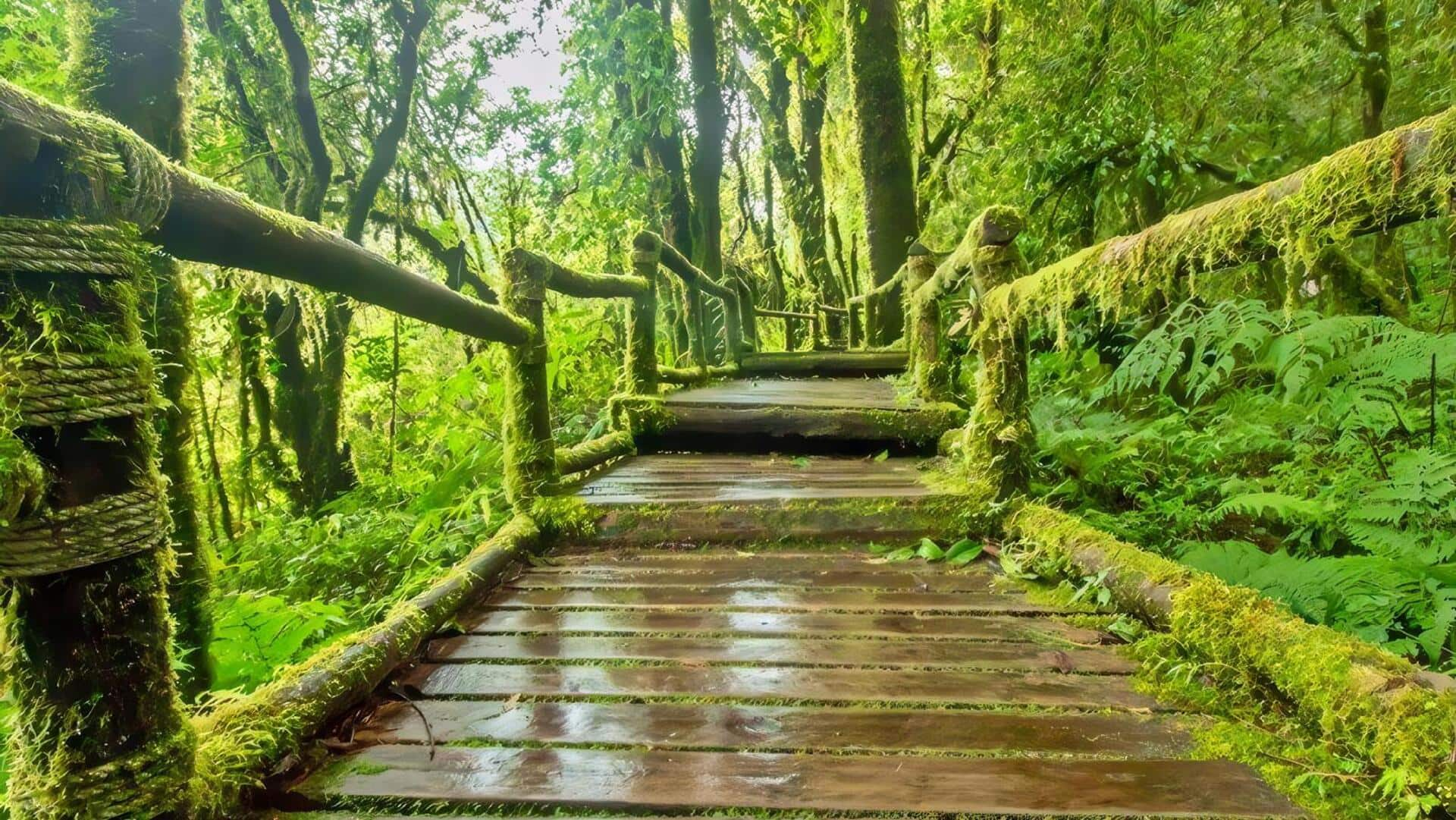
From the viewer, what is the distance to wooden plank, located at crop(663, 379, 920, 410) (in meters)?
4.79

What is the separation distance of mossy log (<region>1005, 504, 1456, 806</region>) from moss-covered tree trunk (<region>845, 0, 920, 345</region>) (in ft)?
25.3

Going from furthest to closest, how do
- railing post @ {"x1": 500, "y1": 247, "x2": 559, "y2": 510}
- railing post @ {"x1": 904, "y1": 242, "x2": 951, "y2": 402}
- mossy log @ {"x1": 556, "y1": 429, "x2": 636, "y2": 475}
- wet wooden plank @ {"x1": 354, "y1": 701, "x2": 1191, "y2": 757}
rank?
railing post @ {"x1": 904, "y1": 242, "x2": 951, "y2": 402}
mossy log @ {"x1": 556, "y1": 429, "x2": 636, "y2": 475}
railing post @ {"x1": 500, "y1": 247, "x2": 559, "y2": 510}
wet wooden plank @ {"x1": 354, "y1": 701, "x2": 1191, "y2": 757}

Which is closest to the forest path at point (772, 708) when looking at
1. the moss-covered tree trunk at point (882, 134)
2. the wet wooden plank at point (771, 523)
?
the wet wooden plank at point (771, 523)

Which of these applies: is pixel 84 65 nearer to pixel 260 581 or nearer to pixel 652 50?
Result: pixel 260 581

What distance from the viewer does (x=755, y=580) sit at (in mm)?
2602

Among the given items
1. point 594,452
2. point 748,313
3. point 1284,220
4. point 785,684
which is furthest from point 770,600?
point 748,313

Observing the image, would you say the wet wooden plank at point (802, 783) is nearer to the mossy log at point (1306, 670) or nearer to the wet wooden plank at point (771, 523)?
the mossy log at point (1306, 670)

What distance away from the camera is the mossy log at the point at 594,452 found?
370cm

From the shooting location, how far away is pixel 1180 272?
2129mm

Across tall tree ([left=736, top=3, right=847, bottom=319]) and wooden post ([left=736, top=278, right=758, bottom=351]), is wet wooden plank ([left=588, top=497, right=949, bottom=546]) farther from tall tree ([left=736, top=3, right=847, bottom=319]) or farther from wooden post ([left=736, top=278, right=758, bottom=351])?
tall tree ([left=736, top=3, right=847, bottom=319])

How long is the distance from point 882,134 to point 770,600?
844cm

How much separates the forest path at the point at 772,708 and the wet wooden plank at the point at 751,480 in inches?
16.1

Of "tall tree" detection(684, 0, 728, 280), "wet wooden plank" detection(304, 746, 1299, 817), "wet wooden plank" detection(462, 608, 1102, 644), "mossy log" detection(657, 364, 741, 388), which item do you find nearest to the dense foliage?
"tall tree" detection(684, 0, 728, 280)

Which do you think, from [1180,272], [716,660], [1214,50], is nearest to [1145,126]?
[1214,50]
